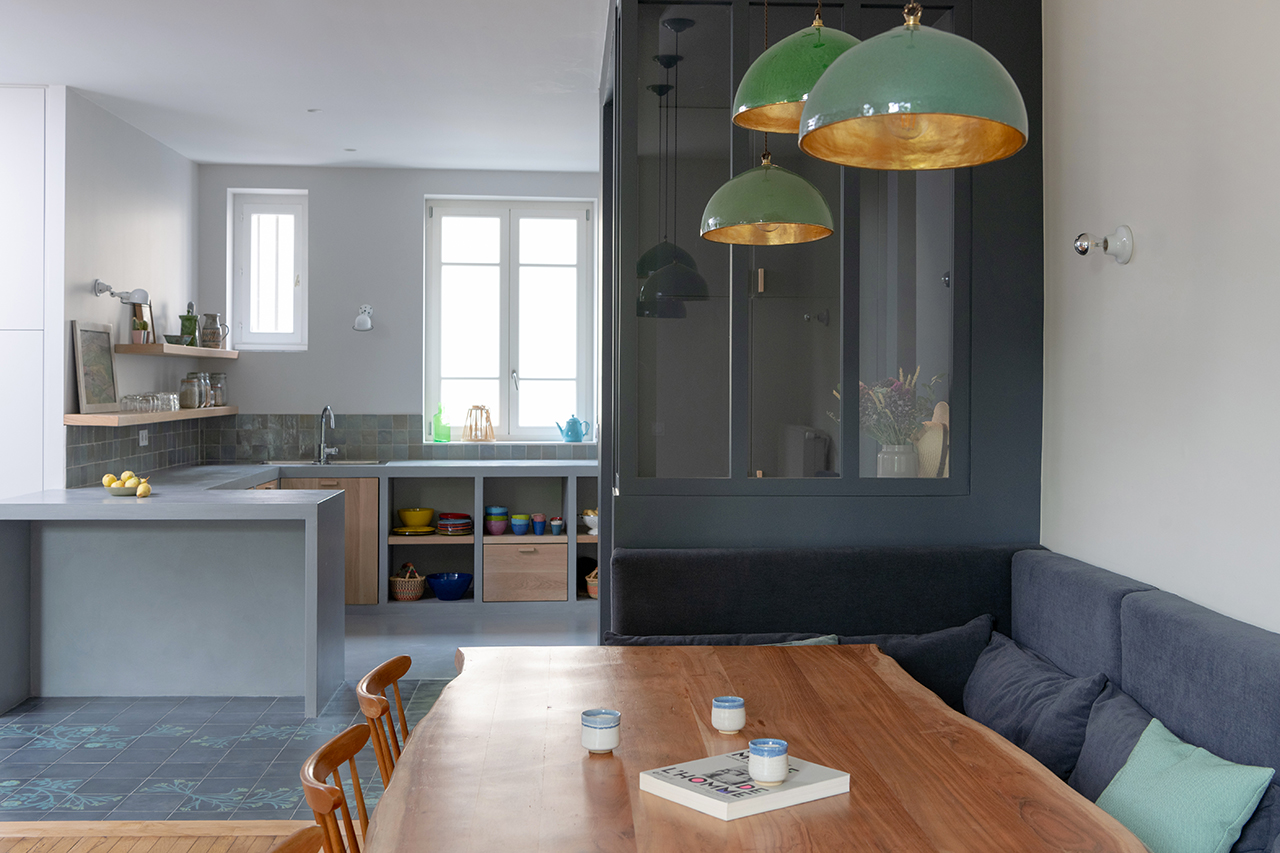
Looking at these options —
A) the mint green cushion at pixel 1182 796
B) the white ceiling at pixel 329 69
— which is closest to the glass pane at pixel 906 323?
the white ceiling at pixel 329 69

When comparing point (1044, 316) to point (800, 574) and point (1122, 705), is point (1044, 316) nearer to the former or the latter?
point (800, 574)

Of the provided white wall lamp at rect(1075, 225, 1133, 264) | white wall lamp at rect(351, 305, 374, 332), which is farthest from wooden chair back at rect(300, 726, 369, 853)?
white wall lamp at rect(351, 305, 374, 332)

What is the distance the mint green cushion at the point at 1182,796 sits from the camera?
5.80 ft

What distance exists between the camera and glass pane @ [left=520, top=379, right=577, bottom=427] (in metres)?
6.86

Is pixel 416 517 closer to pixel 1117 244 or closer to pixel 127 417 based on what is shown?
pixel 127 417

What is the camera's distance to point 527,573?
6215 mm

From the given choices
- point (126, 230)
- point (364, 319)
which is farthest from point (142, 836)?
point (364, 319)

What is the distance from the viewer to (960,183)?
335 cm

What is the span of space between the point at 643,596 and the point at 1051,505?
1398mm

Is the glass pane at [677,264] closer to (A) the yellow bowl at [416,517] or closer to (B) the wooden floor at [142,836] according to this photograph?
(B) the wooden floor at [142,836]

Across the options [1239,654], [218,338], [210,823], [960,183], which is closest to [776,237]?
[960,183]

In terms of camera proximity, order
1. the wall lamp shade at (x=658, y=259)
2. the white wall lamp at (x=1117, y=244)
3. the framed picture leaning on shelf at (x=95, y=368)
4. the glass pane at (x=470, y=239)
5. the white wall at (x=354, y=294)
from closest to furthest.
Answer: the white wall lamp at (x=1117, y=244) < the wall lamp shade at (x=658, y=259) < the framed picture leaning on shelf at (x=95, y=368) < the white wall at (x=354, y=294) < the glass pane at (x=470, y=239)

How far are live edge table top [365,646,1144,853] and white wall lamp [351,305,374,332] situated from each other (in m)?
4.33

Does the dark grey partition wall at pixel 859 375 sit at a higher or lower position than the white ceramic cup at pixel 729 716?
higher
